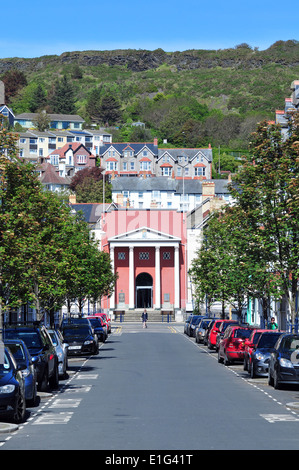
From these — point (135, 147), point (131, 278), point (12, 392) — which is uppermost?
point (135, 147)

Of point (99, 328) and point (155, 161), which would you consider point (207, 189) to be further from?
point (99, 328)

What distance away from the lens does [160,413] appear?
67.2 ft

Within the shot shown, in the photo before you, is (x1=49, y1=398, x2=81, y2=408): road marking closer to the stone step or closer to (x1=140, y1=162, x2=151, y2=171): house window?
the stone step

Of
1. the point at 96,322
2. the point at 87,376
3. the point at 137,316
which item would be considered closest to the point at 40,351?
the point at 87,376

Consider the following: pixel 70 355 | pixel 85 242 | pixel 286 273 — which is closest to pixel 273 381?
pixel 286 273

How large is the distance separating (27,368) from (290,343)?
364 inches

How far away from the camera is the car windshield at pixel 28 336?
2722 cm

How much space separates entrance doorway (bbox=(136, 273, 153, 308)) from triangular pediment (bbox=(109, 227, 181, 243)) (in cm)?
499

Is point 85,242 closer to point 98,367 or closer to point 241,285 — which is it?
point 241,285

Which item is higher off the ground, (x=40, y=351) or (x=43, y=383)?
(x=40, y=351)

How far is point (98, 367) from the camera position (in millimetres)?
37688

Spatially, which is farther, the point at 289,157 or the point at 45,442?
the point at 289,157
